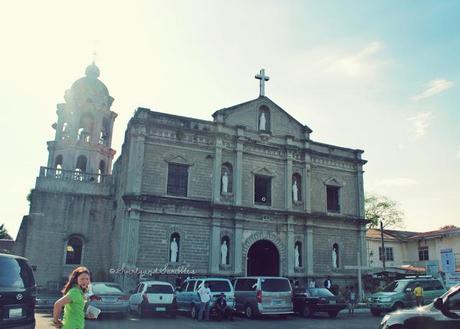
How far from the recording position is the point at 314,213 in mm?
26266

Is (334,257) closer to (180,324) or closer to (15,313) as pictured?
(180,324)

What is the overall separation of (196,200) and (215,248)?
290 centimetres

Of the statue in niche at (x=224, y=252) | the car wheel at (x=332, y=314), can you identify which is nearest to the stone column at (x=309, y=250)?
the statue in niche at (x=224, y=252)

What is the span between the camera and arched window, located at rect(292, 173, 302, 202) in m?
26.4

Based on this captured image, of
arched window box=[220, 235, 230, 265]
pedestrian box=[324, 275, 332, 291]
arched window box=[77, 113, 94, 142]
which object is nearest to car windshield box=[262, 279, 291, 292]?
arched window box=[220, 235, 230, 265]

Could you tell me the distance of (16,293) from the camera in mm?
8219

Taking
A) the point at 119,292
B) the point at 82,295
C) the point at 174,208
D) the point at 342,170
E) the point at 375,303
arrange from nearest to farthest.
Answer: the point at 82,295 < the point at 119,292 < the point at 375,303 < the point at 174,208 < the point at 342,170

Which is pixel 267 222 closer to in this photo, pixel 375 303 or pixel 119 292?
pixel 375 303

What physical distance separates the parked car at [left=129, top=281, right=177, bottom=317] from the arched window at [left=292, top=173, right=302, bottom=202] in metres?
12.3

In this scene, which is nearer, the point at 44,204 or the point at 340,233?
the point at 44,204

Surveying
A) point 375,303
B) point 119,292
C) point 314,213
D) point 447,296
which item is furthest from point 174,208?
point 447,296

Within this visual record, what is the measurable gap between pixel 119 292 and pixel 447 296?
1201 cm

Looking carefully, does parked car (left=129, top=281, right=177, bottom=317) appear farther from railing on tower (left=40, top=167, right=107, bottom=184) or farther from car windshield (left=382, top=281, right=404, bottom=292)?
→ railing on tower (left=40, top=167, right=107, bottom=184)

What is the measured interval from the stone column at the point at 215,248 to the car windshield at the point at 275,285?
6192mm
